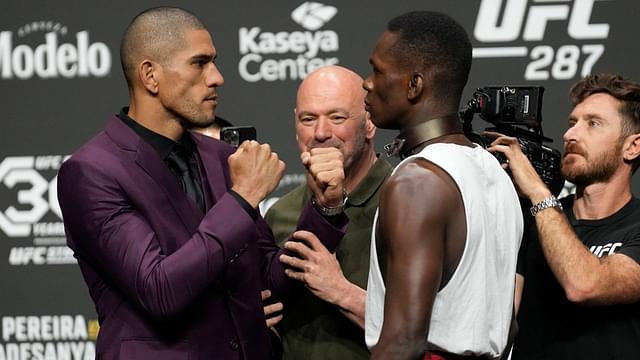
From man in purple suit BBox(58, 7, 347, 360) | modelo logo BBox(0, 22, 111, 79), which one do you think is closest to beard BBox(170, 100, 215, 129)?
man in purple suit BBox(58, 7, 347, 360)

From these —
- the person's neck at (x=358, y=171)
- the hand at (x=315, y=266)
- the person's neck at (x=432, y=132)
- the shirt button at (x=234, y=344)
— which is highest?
the person's neck at (x=432, y=132)

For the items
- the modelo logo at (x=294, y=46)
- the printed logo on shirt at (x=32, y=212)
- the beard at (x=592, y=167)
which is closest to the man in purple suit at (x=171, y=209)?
the beard at (x=592, y=167)

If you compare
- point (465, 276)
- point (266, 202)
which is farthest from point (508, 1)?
point (465, 276)

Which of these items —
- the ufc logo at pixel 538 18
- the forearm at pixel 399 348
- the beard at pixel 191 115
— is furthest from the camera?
the ufc logo at pixel 538 18

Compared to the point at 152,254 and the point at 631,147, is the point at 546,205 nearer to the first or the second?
the point at 631,147

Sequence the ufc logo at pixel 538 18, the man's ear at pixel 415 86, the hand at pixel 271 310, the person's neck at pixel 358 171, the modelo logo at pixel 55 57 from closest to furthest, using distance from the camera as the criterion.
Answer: the man's ear at pixel 415 86, the hand at pixel 271 310, the person's neck at pixel 358 171, the ufc logo at pixel 538 18, the modelo logo at pixel 55 57

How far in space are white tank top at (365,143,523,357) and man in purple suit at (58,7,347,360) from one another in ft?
1.19

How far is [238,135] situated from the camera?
7.64 ft

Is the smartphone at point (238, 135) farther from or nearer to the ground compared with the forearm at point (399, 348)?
farther from the ground

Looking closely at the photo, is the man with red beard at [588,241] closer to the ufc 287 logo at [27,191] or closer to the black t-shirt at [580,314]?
the black t-shirt at [580,314]

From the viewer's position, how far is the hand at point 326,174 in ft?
7.57

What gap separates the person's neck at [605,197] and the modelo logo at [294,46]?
1243mm

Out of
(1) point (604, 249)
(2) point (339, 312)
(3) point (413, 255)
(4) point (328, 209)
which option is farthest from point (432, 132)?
(1) point (604, 249)

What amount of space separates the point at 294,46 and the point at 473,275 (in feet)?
6.58
